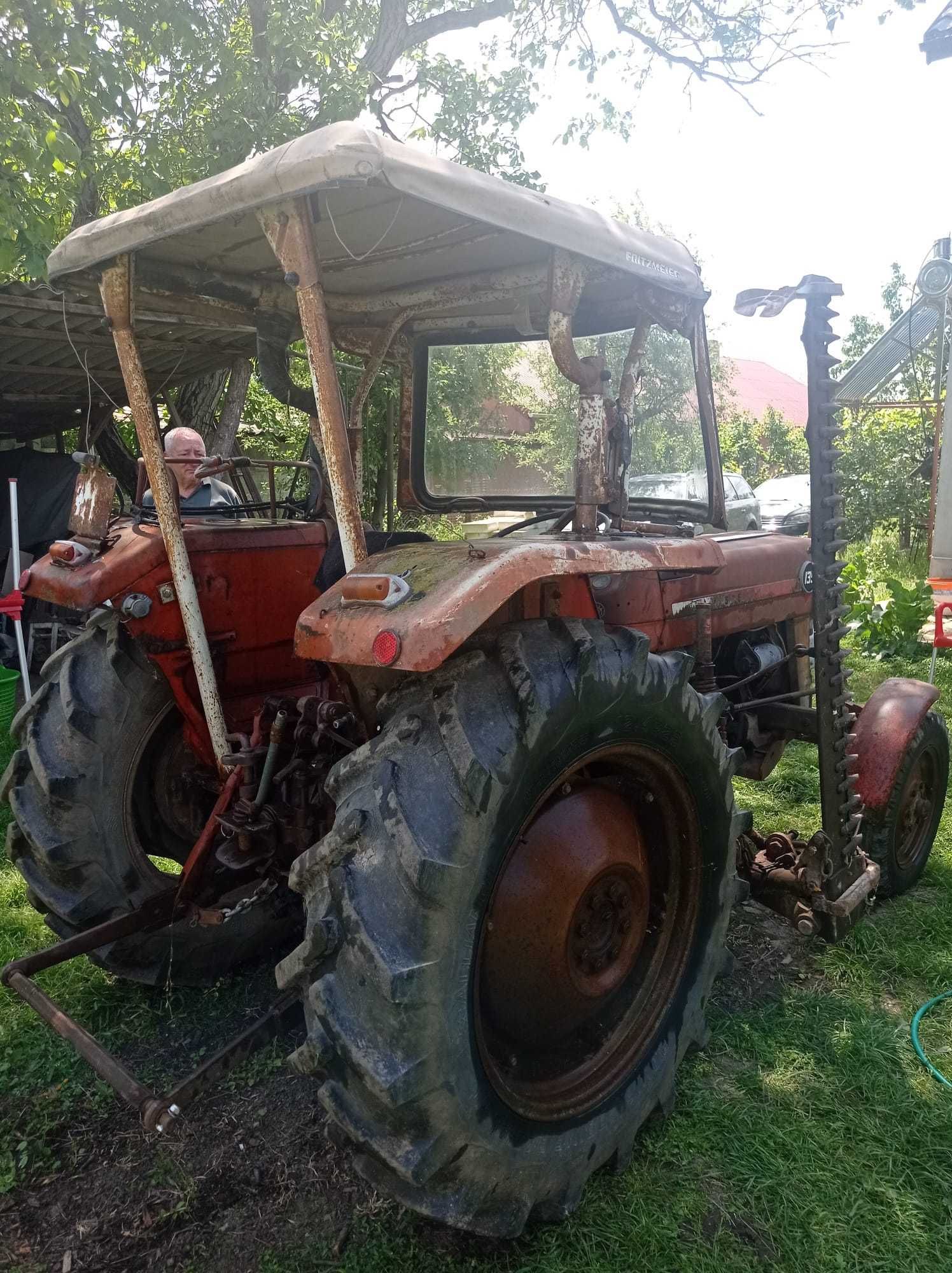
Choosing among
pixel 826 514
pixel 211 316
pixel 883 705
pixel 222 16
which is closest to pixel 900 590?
pixel 883 705

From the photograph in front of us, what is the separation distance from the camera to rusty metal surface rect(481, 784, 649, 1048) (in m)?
2.09

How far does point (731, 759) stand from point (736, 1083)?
92cm

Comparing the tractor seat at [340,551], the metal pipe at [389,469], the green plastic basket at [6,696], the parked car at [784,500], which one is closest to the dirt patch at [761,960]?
the tractor seat at [340,551]

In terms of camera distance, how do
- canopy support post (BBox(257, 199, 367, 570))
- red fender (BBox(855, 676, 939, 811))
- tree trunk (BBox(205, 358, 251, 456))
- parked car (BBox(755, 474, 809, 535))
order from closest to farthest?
1. canopy support post (BBox(257, 199, 367, 570))
2. red fender (BBox(855, 676, 939, 811))
3. tree trunk (BBox(205, 358, 251, 456))
4. parked car (BBox(755, 474, 809, 535))

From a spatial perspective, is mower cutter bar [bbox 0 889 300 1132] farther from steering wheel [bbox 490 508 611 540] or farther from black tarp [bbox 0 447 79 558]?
black tarp [bbox 0 447 79 558]

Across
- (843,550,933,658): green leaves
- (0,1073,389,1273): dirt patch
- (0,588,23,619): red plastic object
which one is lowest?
(843,550,933,658): green leaves

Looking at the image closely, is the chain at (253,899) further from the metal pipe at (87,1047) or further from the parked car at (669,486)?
the parked car at (669,486)

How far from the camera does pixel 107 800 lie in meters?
2.67

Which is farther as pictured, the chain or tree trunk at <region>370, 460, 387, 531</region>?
tree trunk at <region>370, 460, 387, 531</region>

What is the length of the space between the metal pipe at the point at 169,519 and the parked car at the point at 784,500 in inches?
370

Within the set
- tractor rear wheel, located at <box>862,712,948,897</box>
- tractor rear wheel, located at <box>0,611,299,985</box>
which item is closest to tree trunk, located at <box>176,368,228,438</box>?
tractor rear wheel, located at <box>0,611,299,985</box>

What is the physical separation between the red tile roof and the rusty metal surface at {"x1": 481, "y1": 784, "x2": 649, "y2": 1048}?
3430cm

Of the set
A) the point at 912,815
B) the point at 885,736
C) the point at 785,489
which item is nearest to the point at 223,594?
the point at 885,736

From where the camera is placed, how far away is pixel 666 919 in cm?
242
